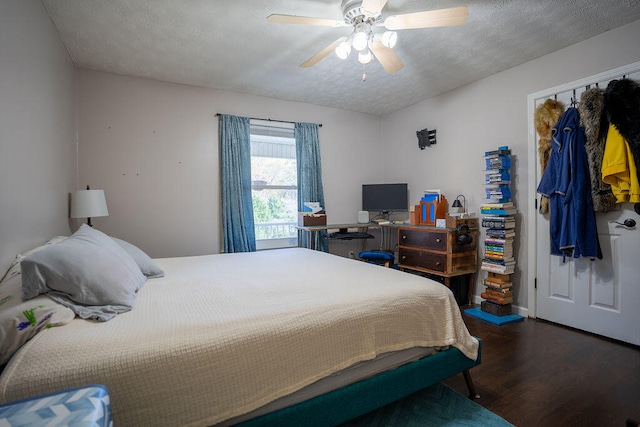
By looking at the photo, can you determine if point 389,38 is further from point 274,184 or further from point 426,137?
point 274,184

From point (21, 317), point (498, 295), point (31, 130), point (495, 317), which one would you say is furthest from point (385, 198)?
point (21, 317)

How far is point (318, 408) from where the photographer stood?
1.26 meters

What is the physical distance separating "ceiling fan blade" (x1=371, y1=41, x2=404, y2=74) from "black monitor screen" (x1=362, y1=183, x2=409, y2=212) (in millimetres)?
1999

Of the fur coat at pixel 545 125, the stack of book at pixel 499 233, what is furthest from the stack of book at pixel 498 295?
the fur coat at pixel 545 125

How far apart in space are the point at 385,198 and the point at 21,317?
395 cm

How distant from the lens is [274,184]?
424cm

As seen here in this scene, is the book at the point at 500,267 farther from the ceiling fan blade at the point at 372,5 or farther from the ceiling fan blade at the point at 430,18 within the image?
the ceiling fan blade at the point at 372,5

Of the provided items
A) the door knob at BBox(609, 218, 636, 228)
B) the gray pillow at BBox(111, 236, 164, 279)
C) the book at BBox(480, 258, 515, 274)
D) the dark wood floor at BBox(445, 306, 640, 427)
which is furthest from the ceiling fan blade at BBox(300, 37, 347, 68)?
the door knob at BBox(609, 218, 636, 228)

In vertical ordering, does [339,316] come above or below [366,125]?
below

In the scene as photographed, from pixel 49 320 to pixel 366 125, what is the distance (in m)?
4.45

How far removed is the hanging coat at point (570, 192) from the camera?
2.55 meters

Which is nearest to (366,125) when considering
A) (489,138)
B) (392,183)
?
(392,183)

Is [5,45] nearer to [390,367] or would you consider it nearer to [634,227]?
[390,367]

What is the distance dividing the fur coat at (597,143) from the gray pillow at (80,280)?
3.36 meters
